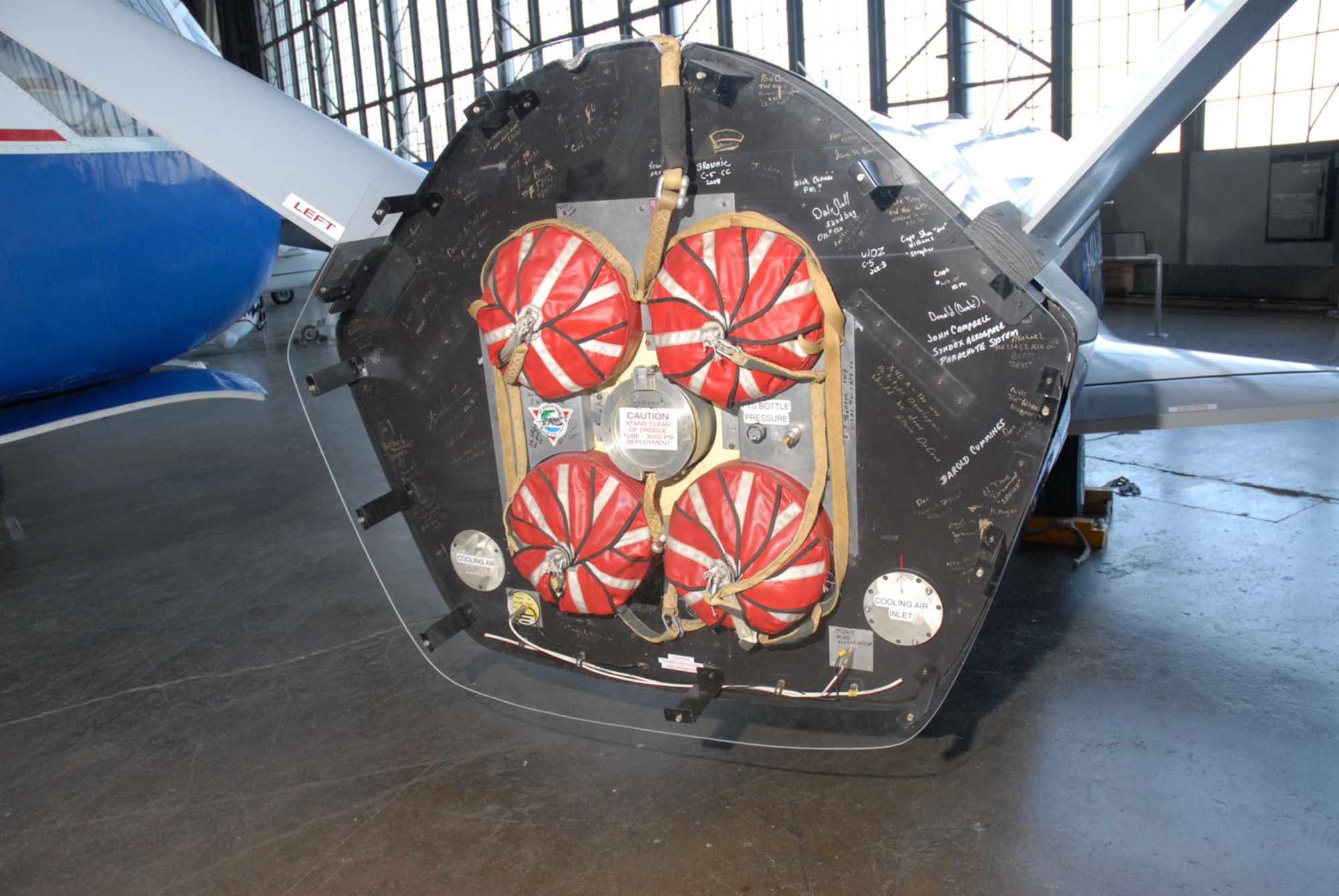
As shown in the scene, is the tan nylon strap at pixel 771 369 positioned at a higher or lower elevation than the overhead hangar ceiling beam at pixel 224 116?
lower

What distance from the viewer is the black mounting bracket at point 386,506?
10.6ft

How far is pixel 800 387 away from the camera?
2654 millimetres

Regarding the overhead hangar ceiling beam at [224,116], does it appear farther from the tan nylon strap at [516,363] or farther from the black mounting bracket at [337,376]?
the tan nylon strap at [516,363]

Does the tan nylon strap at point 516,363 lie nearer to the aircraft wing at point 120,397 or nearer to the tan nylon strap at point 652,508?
the tan nylon strap at point 652,508

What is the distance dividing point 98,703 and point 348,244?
91.3 inches

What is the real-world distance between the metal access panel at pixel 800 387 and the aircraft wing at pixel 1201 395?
1.67 metres

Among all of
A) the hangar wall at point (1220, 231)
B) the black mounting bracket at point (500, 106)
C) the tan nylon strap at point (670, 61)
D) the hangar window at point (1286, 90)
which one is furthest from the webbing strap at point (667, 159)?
the hangar wall at point (1220, 231)

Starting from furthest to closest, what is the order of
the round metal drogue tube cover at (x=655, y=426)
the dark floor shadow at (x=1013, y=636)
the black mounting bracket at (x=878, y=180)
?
the dark floor shadow at (x=1013, y=636)
the round metal drogue tube cover at (x=655, y=426)
the black mounting bracket at (x=878, y=180)

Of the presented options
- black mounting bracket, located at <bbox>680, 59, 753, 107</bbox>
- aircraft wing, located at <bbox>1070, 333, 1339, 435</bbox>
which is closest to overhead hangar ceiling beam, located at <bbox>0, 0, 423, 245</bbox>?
black mounting bracket, located at <bbox>680, 59, 753, 107</bbox>

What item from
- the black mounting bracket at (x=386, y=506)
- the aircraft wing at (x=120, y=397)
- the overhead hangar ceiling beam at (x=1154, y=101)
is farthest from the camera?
the aircraft wing at (x=120, y=397)

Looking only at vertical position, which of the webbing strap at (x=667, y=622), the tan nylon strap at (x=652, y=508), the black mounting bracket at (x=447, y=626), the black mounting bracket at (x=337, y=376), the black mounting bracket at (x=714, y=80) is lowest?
the black mounting bracket at (x=447, y=626)

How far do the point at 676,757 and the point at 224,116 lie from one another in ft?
8.61

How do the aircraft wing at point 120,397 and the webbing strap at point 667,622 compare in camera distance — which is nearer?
→ the webbing strap at point 667,622

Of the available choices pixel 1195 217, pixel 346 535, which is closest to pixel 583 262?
pixel 346 535
